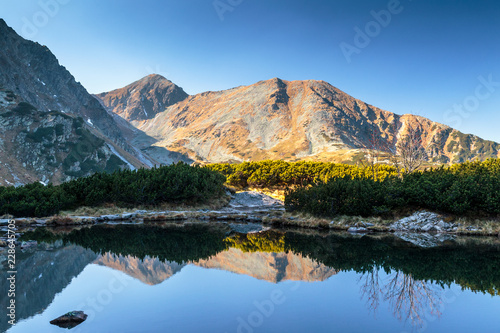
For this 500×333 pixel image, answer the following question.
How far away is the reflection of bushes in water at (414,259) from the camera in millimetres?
12016

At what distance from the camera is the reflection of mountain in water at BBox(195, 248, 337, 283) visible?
12.7 metres

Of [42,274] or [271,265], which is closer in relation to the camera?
[42,274]

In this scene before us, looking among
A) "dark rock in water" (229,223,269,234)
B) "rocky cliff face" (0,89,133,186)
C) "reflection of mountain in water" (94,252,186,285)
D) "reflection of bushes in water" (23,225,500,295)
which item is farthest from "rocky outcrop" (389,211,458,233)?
"rocky cliff face" (0,89,133,186)

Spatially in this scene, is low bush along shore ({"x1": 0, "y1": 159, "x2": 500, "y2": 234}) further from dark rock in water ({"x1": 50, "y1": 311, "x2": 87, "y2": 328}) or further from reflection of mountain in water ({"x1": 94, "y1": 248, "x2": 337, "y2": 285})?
dark rock in water ({"x1": 50, "y1": 311, "x2": 87, "y2": 328})

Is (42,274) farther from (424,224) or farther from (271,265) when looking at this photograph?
(424,224)

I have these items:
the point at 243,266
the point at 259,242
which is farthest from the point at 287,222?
the point at 243,266

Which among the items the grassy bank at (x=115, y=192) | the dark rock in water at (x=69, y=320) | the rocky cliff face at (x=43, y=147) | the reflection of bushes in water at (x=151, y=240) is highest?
the rocky cliff face at (x=43, y=147)

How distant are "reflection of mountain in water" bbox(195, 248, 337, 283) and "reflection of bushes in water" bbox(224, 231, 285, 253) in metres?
1.10

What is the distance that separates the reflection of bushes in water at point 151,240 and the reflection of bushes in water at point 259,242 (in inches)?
33.7

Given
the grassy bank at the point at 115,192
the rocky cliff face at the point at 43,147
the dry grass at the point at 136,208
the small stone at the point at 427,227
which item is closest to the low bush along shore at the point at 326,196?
the grassy bank at the point at 115,192

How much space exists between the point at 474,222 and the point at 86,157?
130 m

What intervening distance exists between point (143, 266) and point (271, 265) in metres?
5.48

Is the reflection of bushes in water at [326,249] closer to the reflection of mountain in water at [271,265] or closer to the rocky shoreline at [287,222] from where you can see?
the reflection of mountain in water at [271,265]

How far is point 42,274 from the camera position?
499 inches
